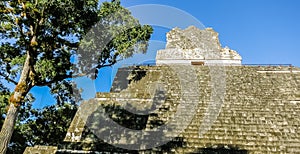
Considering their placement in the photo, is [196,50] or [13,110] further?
[196,50]

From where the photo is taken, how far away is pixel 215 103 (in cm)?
995

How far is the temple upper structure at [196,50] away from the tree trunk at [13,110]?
11.7 metres

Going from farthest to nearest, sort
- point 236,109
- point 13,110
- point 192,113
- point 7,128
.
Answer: point 236,109
point 192,113
point 13,110
point 7,128

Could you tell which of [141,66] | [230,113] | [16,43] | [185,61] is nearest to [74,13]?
[16,43]

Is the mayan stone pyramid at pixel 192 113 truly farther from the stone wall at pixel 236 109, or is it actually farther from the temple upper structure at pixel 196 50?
the temple upper structure at pixel 196 50

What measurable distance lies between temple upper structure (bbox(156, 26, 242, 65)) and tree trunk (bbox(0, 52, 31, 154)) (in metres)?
11.7

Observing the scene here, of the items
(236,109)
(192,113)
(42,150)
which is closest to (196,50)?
(236,109)

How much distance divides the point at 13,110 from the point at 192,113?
19.3 feet

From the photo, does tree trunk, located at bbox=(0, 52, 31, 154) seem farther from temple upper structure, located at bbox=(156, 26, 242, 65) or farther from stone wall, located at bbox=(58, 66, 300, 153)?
temple upper structure, located at bbox=(156, 26, 242, 65)

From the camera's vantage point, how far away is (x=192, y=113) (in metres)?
9.25

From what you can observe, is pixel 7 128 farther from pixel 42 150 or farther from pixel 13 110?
pixel 42 150

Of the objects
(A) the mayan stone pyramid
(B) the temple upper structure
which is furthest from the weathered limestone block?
(B) the temple upper structure

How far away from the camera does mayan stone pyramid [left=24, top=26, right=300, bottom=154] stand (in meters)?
7.77

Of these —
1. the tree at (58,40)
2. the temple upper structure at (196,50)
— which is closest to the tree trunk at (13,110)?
the tree at (58,40)
